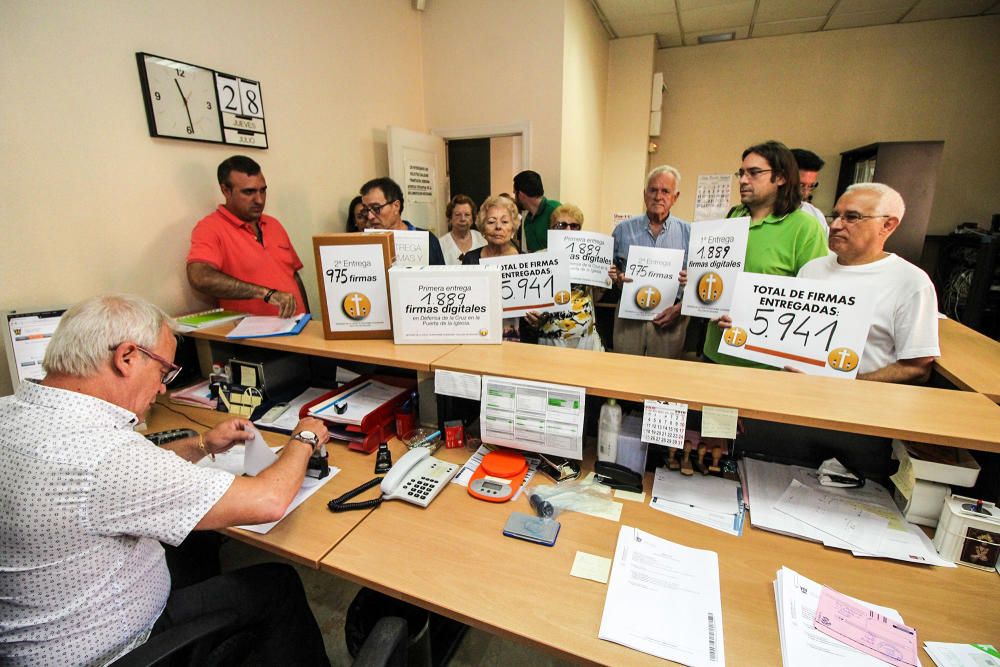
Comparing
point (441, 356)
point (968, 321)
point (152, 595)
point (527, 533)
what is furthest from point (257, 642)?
point (968, 321)

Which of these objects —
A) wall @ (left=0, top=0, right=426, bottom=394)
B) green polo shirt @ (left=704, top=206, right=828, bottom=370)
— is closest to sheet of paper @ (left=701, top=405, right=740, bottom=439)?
green polo shirt @ (left=704, top=206, right=828, bottom=370)

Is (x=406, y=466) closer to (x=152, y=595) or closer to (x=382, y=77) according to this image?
(x=152, y=595)

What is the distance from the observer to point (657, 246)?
2480 millimetres

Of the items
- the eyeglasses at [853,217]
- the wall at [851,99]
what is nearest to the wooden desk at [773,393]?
the eyeglasses at [853,217]

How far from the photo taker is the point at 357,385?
177 cm

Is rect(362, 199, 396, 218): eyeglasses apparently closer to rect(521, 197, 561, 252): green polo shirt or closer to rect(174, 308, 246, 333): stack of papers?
rect(174, 308, 246, 333): stack of papers

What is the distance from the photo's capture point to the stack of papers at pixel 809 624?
2.68 ft

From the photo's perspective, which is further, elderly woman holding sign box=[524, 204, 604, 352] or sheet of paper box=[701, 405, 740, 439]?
elderly woman holding sign box=[524, 204, 604, 352]

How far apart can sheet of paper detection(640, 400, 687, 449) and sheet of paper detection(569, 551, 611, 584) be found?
13.5 inches

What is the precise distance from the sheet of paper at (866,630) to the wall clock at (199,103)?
10.2 ft

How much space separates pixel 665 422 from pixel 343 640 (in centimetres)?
153

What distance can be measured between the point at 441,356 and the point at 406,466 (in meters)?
0.37

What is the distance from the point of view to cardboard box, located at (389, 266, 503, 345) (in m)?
1.54

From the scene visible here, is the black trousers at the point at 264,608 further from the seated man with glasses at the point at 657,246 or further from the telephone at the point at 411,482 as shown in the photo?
the seated man with glasses at the point at 657,246
